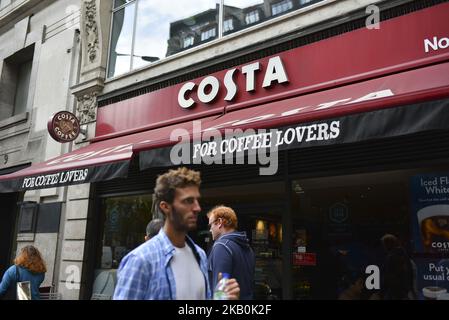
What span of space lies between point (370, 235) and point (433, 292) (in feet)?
3.03

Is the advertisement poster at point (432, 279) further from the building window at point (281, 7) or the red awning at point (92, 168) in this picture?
the building window at point (281, 7)

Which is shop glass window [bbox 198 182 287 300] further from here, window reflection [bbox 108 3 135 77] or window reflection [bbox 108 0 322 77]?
window reflection [bbox 108 3 135 77]

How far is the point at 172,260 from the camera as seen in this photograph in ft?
7.72

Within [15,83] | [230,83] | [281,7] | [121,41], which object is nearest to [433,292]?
[230,83]

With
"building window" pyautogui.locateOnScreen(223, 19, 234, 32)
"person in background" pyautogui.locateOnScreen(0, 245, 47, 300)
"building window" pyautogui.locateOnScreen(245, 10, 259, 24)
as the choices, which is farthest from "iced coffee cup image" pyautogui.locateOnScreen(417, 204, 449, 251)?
"person in background" pyautogui.locateOnScreen(0, 245, 47, 300)

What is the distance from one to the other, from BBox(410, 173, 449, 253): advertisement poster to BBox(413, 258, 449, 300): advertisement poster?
0.13 meters

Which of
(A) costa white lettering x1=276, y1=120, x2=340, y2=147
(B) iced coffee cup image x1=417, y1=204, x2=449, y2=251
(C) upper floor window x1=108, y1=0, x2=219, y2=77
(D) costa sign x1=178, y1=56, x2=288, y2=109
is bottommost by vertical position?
(B) iced coffee cup image x1=417, y1=204, x2=449, y2=251

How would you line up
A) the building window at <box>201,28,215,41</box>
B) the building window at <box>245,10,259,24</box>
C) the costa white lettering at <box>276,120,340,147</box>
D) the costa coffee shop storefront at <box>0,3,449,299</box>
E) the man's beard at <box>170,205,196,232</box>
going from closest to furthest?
1. the man's beard at <box>170,205,196,232</box>
2. the costa white lettering at <box>276,120,340,147</box>
3. the costa coffee shop storefront at <box>0,3,449,299</box>
4. the building window at <box>245,10,259,24</box>
5. the building window at <box>201,28,215,41</box>

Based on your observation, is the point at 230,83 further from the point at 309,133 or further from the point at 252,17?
the point at 309,133

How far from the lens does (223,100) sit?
724cm

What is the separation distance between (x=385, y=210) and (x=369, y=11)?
2.67 metres

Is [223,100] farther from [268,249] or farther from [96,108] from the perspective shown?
[96,108]

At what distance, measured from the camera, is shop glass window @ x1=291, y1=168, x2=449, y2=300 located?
504cm

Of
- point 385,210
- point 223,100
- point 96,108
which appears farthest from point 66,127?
point 385,210
